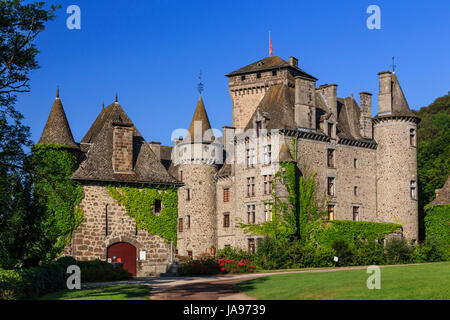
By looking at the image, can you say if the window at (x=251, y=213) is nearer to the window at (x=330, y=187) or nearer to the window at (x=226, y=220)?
the window at (x=226, y=220)

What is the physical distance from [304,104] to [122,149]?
18.9 metres

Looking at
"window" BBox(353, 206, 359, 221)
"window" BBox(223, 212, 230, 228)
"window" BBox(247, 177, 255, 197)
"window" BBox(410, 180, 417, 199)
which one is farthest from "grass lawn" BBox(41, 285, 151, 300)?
"window" BBox(410, 180, 417, 199)

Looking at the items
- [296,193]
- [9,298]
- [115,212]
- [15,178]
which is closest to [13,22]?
[15,178]

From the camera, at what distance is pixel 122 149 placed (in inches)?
1246

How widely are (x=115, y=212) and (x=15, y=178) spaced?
12.0 metres

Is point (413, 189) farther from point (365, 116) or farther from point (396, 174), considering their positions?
point (365, 116)

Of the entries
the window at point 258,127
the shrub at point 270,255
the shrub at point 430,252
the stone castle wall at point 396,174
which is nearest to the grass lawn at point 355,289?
the shrub at point 270,255

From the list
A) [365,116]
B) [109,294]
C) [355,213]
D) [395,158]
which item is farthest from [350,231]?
[109,294]

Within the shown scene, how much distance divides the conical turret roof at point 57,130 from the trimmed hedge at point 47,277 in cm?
672

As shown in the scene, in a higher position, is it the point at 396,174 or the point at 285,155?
the point at 285,155

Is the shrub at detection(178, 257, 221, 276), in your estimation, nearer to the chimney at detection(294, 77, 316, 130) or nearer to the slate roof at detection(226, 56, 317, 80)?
the chimney at detection(294, 77, 316, 130)

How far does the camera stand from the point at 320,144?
4725 centimetres

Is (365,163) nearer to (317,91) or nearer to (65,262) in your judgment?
(317,91)

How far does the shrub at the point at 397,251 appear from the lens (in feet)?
136
